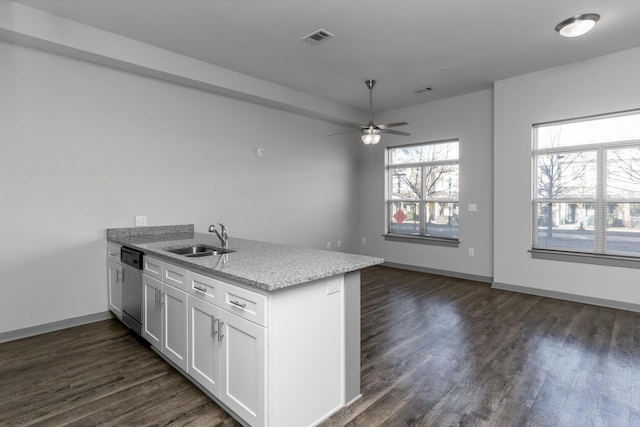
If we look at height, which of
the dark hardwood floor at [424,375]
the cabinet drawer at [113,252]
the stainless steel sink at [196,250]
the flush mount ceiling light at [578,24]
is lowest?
the dark hardwood floor at [424,375]

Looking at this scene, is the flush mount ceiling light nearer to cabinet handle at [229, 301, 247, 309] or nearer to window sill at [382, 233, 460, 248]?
window sill at [382, 233, 460, 248]

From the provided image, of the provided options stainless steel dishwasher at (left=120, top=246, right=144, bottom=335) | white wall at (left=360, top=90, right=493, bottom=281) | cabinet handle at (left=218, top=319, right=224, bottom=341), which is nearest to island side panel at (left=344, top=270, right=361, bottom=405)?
cabinet handle at (left=218, top=319, right=224, bottom=341)

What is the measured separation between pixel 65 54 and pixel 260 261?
305 cm

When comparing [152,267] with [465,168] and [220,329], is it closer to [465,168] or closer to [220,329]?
[220,329]

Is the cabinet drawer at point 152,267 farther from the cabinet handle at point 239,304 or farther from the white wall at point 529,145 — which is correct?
the white wall at point 529,145

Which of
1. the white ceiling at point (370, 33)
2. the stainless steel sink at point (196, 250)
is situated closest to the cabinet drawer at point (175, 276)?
the stainless steel sink at point (196, 250)

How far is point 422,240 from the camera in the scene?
6.06 metres

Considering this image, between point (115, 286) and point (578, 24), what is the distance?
5.24 metres

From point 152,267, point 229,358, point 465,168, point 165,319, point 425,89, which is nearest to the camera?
point 229,358

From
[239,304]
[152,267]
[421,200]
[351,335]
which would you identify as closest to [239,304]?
[239,304]

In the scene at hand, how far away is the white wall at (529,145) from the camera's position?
3.98 metres

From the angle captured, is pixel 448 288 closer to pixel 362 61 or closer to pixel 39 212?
pixel 362 61

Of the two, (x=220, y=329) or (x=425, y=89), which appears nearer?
(x=220, y=329)

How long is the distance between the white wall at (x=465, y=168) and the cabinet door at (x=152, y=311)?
464 centimetres
